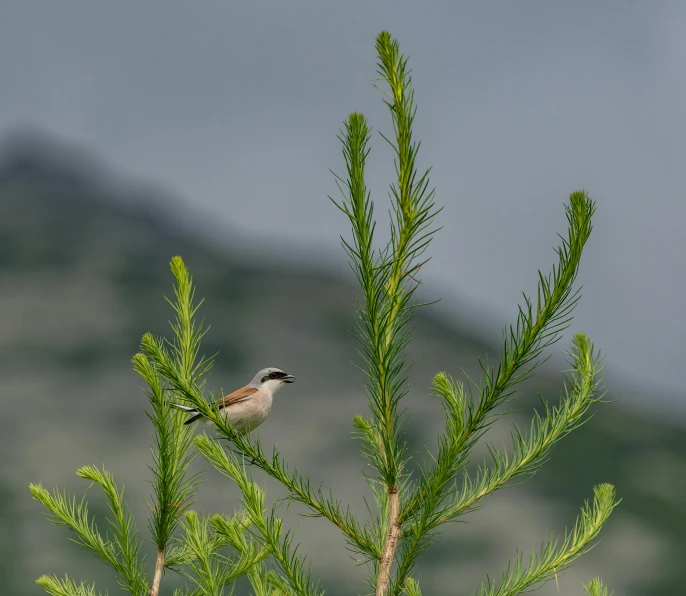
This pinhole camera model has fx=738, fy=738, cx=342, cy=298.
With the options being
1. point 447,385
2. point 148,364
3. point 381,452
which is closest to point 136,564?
point 148,364

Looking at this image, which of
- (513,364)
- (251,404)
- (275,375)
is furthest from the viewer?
(275,375)

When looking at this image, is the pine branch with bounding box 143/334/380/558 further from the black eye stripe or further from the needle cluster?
the black eye stripe

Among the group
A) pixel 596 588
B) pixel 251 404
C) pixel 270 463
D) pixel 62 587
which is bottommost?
pixel 62 587

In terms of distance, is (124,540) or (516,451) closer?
(516,451)

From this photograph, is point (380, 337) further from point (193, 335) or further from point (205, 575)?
point (205, 575)

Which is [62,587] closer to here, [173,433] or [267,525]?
[173,433]

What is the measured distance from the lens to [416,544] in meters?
3.79

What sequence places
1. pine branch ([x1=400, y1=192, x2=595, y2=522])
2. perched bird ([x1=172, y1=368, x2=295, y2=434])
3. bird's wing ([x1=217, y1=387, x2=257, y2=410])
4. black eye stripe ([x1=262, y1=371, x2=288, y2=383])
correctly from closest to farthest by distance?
pine branch ([x1=400, y1=192, x2=595, y2=522]), perched bird ([x1=172, y1=368, x2=295, y2=434]), bird's wing ([x1=217, y1=387, x2=257, y2=410]), black eye stripe ([x1=262, y1=371, x2=288, y2=383])

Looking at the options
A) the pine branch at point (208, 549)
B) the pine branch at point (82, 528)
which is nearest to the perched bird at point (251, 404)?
the pine branch at point (82, 528)

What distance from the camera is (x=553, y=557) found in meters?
4.14

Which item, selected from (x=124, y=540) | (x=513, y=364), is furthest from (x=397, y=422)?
(x=124, y=540)

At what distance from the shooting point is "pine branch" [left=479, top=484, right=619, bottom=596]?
3.99 m

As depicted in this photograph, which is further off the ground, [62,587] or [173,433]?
[173,433]

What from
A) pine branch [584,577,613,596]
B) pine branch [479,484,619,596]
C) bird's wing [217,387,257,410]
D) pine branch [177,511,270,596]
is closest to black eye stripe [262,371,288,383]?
bird's wing [217,387,257,410]
